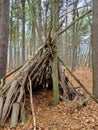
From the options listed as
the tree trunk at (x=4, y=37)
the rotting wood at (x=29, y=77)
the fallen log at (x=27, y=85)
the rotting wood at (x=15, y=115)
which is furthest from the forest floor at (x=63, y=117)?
the tree trunk at (x=4, y=37)

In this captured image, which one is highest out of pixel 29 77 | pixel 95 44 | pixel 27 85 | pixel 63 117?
pixel 95 44

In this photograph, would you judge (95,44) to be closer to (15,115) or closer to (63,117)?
(63,117)

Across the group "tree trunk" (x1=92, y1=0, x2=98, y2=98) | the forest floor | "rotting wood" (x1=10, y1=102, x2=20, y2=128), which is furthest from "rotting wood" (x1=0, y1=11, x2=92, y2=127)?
the forest floor

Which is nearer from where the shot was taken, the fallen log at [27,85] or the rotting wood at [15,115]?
the rotting wood at [15,115]

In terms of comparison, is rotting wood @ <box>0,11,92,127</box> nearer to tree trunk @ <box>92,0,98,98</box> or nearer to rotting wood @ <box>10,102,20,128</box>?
rotting wood @ <box>10,102,20,128</box>

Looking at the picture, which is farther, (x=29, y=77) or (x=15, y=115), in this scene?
(x=29, y=77)

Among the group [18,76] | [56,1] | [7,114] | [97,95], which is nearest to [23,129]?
[7,114]

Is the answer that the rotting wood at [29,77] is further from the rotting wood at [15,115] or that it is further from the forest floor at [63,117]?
the forest floor at [63,117]

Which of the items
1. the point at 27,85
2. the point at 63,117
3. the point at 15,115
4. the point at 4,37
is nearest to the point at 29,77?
the point at 27,85

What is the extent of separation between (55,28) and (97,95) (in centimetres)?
162

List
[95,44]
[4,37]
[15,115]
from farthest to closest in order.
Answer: [4,37] → [95,44] → [15,115]

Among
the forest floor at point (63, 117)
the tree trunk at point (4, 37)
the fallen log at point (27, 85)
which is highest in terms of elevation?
the tree trunk at point (4, 37)

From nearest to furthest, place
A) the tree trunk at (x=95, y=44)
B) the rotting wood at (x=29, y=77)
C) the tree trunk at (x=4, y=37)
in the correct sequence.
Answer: the rotting wood at (x=29, y=77), the tree trunk at (x=95, y=44), the tree trunk at (x=4, y=37)

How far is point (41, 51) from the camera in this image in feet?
18.2
